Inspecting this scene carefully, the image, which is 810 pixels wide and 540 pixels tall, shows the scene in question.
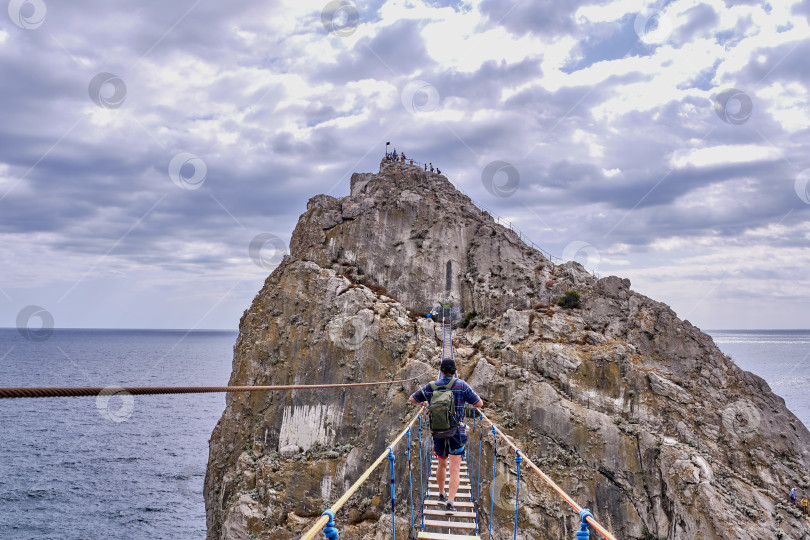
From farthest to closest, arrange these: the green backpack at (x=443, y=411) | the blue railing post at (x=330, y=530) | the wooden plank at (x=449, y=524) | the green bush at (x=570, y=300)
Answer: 1. the green bush at (x=570, y=300)
2. the wooden plank at (x=449, y=524)
3. the green backpack at (x=443, y=411)
4. the blue railing post at (x=330, y=530)

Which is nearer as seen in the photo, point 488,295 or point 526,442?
point 526,442

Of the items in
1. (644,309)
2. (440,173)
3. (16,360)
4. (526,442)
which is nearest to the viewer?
(526,442)

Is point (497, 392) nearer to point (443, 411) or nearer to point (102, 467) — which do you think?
point (443, 411)

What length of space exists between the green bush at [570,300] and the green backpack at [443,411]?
27060mm

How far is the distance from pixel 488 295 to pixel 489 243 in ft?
17.7

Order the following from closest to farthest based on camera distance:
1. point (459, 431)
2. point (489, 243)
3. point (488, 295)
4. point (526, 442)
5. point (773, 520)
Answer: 1. point (459, 431)
2. point (773, 520)
3. point (526, 442)
4. point (488, 295)
5. point (489, 243)

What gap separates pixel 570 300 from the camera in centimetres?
3456

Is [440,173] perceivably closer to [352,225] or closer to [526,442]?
[352,225]

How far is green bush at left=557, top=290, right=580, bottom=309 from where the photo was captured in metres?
34.5

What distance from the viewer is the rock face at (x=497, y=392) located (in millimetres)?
23469

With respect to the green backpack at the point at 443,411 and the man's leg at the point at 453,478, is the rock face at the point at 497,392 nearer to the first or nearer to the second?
the man's leg at the point at 453,478

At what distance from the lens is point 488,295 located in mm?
37969

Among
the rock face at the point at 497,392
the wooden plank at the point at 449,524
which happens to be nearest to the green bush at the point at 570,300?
the rock face at the point at 497,392

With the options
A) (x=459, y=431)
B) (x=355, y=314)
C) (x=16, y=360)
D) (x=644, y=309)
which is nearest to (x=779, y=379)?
(x=644, y=309)
